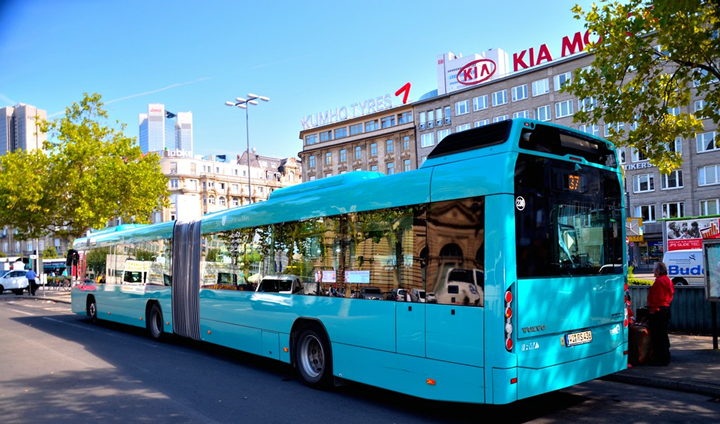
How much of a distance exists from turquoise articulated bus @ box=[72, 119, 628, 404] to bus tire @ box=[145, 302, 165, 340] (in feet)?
17.0

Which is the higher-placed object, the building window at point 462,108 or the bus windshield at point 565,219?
the building window at point 462,108

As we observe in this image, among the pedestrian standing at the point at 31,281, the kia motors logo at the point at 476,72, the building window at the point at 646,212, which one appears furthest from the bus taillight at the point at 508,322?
the kia motors logo at the point at 476,72

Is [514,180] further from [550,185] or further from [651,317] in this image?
[651,317]

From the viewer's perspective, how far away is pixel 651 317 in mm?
9031

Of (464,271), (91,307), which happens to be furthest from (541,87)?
(464,271)

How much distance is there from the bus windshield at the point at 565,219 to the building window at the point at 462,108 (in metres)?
58.7

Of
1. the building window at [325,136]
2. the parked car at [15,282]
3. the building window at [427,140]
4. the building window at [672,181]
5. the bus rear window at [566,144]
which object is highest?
the building window at [325,136]

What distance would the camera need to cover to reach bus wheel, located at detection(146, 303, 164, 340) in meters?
13.1

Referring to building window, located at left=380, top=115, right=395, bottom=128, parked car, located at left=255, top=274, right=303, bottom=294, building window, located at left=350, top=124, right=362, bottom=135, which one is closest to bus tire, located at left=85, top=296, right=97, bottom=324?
parked car, located at left=255, top=274, right=303, bottom=294

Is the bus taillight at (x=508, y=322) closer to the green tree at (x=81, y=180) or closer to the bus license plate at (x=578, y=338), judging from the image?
the bus license plate at (x=578, y=338)

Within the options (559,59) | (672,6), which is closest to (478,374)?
(672,6)

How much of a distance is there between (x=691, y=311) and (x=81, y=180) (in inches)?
1283

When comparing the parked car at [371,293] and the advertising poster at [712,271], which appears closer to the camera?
the parked car at [371,293]

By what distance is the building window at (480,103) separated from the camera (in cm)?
6175
